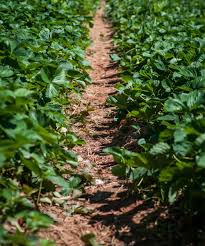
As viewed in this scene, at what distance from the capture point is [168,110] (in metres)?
3.32

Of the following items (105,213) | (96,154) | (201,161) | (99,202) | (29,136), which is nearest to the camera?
(201,161)

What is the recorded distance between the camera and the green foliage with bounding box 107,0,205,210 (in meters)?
2.89

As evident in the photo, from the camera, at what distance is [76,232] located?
3049 millimetres

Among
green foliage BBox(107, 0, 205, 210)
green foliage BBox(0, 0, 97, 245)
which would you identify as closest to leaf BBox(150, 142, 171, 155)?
green foliage BBox(107, 0, 205, 210)

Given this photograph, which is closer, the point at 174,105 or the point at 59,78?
the point at 174,105

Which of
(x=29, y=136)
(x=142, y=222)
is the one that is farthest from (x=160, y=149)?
(x=29, y=136)

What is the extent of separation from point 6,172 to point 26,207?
20.2 inches

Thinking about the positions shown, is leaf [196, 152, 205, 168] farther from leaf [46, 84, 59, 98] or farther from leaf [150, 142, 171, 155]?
leaf [46, 84, 59, 98]

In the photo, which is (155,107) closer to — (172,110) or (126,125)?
(126,125)

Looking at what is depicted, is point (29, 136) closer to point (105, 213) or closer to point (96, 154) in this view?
point (105, 213)

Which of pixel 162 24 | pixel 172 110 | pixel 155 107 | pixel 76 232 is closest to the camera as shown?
pixel 76 232

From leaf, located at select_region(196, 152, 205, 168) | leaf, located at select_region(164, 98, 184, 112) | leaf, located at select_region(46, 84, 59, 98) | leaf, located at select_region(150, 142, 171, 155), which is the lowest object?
leaf, located at select_region(46, 84, 59, 98)

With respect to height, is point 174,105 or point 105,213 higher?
point 174,105

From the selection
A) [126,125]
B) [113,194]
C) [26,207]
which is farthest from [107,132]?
[26,207]
